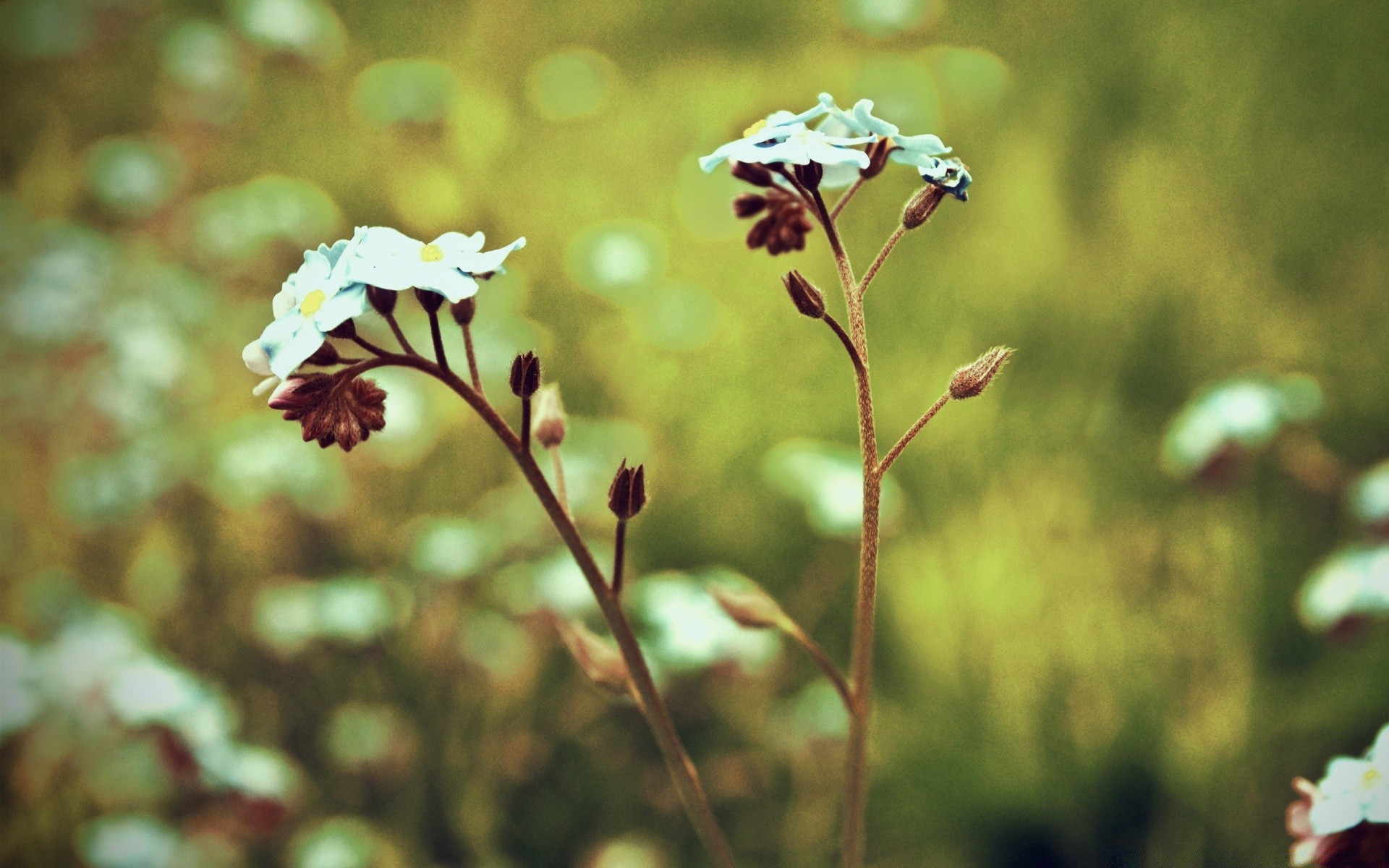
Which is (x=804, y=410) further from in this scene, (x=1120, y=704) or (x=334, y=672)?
(x=334, y=672)

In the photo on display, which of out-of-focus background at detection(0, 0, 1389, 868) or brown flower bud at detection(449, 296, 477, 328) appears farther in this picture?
out-of-focus background at detection(0, 0, 1389, 868)

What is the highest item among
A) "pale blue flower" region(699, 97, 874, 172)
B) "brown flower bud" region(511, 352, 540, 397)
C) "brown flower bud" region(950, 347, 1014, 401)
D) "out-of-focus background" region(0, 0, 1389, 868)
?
"out-of-focus background" region(0, 0, 1389, 868)

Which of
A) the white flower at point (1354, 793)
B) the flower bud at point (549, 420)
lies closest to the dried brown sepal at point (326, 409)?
the flower bud at point (549, 420)

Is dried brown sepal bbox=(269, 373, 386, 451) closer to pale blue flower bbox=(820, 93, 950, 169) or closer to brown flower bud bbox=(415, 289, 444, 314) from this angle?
brown flower bud bbox=(415, 289, 444, 314)

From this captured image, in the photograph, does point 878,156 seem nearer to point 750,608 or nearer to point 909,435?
point 909,435

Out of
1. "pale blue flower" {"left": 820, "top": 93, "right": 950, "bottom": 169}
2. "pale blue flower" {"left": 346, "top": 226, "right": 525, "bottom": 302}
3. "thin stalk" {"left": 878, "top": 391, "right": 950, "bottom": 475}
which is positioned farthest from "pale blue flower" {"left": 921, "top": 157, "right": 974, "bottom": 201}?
"pale blue flower" {"left": 346, "top": 226, "right": 525, "bottom": 302}

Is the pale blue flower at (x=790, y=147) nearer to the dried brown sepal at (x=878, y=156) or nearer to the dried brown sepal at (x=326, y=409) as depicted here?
the dried brown sepal at (x=878, y=156)
